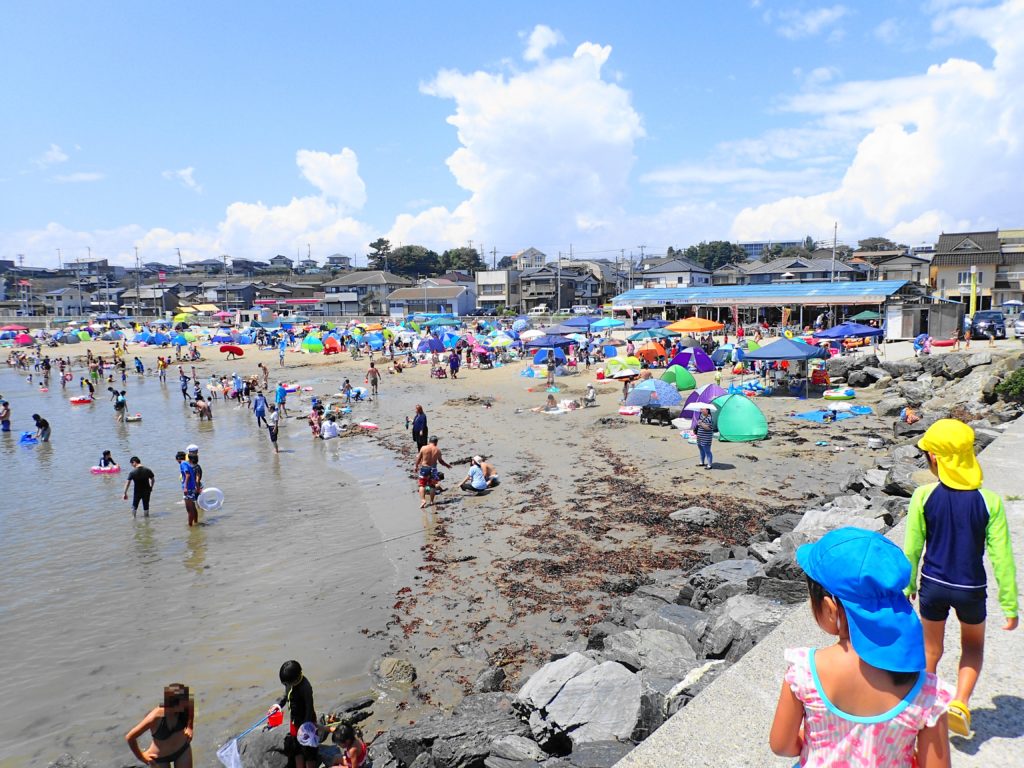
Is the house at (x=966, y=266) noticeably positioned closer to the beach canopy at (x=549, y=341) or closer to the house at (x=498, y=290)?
the beach canopy at (x=549, y=341)

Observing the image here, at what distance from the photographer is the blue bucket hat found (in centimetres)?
192

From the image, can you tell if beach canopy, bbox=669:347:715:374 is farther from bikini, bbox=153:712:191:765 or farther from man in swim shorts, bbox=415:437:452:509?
bikini, bbox=153:712:191:765

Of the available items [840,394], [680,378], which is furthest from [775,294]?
[680,378]

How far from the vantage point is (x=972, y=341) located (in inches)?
1157

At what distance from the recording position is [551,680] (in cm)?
518

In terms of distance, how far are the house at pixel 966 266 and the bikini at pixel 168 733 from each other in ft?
174

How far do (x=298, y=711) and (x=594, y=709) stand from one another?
228cm

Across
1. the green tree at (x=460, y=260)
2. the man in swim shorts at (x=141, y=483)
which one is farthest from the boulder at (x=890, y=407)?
the green tree at (x=460, y=260)

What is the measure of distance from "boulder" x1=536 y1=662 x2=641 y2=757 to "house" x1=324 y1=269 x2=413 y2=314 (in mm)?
75750

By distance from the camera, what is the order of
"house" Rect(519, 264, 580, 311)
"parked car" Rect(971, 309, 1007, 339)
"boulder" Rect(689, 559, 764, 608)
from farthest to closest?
"house" Rect(519, 264, 580, 311)
"parked car" Rect(971, 309, 1007, 339)
"boulder" Rect(689, 559, 764, 608)

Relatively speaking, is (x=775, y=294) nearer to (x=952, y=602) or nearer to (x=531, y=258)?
(x=952, y=602)

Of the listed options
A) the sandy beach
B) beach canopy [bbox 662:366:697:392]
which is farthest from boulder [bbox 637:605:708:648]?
beach canopy [bbox 662:366:697:392]

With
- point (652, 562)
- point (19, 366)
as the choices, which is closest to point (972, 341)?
point (652, 562)

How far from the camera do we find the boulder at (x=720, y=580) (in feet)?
23.1
